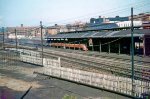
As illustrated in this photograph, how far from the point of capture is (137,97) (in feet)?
52.4

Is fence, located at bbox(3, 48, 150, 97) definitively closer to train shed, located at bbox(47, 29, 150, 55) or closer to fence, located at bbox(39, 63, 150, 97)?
fence, located at bbox(39, 63, 150, 97)

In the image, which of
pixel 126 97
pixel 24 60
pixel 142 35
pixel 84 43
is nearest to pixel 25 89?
pixel 126 97

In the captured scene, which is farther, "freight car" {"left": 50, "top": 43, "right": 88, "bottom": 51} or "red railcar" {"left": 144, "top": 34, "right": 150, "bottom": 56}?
"freight car" {"left": 50, "top": 43, "right": 88, "bottom": 51}

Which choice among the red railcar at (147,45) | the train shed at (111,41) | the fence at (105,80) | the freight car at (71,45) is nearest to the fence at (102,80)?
the fence at (105,80)

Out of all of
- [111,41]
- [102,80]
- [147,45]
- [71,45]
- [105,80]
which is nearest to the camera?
[105,80]

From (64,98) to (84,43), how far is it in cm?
3772

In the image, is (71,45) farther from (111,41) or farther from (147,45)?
(147,45)

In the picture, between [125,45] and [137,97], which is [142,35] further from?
[137,97]

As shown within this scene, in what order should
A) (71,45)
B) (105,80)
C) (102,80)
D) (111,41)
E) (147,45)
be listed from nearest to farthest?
(105,80) → (102,80) → (147,45) → (111,41) → (71,45)

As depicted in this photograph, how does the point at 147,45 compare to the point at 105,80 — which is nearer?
the point at 105,80

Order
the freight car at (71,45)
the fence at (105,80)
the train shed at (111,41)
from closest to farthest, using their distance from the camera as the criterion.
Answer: the fence at (105,80) < the train shed at (111,41) < the freight car at (71,45)

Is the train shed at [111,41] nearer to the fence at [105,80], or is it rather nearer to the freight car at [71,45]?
the freight car at [71,45]

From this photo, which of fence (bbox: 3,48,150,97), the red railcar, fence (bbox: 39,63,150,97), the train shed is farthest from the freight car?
fence (bbox: 39,63,150,97)

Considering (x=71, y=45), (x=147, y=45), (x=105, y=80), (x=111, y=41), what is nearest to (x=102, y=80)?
(x=105, y=80)
